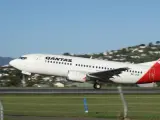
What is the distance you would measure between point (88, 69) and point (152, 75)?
662 centimetres

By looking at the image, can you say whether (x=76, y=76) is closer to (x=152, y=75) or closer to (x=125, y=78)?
(x=125, y=78)

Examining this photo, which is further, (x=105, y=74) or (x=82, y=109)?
(x=105, y=74)

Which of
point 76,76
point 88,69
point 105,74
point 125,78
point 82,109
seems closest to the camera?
point 82,109

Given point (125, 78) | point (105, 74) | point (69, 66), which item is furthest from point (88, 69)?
point (125, 78)

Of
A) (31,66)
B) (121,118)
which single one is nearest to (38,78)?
(31,66)

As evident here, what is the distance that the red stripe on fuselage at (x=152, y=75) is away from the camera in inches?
1885

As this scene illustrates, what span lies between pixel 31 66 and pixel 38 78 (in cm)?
4026

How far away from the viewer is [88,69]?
46844mm

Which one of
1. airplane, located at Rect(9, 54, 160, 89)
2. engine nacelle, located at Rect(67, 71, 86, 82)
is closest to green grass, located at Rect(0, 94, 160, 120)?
engine nacelle, located at Rect(67, 71, 86, 82)

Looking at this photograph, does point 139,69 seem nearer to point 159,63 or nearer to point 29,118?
point 159,63

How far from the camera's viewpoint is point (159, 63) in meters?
48.2

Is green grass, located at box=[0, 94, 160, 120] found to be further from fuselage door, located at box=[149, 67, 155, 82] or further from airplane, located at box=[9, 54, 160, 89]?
fuselage door, located at box=[149, 67, 155, 82]

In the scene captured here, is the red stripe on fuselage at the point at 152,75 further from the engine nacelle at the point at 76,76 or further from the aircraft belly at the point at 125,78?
the engine nacelle at the point at 76,76

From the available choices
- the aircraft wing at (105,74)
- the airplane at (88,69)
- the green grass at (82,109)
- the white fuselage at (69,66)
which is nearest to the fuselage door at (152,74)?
the airplane at (88,69)
